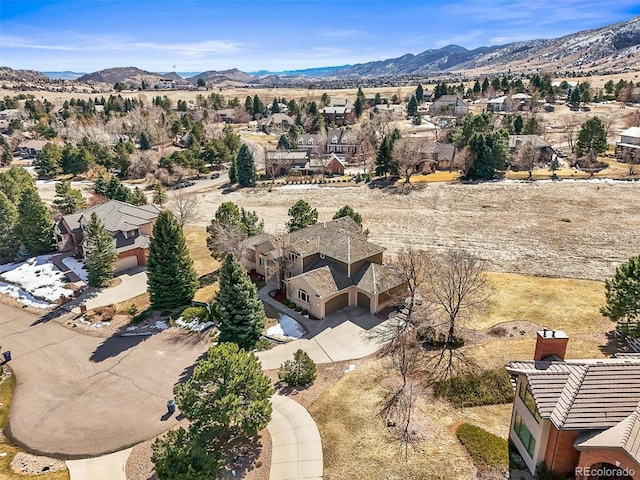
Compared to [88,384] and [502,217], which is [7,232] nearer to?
[88,384]

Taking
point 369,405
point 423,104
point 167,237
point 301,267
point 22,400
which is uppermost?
point 423,104

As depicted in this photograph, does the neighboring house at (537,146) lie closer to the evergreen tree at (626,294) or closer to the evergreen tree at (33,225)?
the evergreen tree at (626,294)

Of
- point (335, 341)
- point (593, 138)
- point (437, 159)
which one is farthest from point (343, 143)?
point (335, 341)

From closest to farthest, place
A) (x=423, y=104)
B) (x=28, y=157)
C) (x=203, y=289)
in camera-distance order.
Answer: (x=203, y=289)
(x=28, y=157)
(x=423, y=104)

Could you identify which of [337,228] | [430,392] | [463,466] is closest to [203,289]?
[337,228]

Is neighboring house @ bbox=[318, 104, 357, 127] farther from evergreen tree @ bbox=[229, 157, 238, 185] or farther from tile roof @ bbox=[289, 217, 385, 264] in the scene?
tile roof @ bbox=[289, 217, 385, 264]

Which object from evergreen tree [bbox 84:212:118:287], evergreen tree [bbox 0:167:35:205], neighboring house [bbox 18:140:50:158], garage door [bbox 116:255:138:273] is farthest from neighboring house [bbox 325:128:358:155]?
neighboring house [bbox 18:140:50:158]

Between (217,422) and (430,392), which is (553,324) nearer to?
(430,392)
